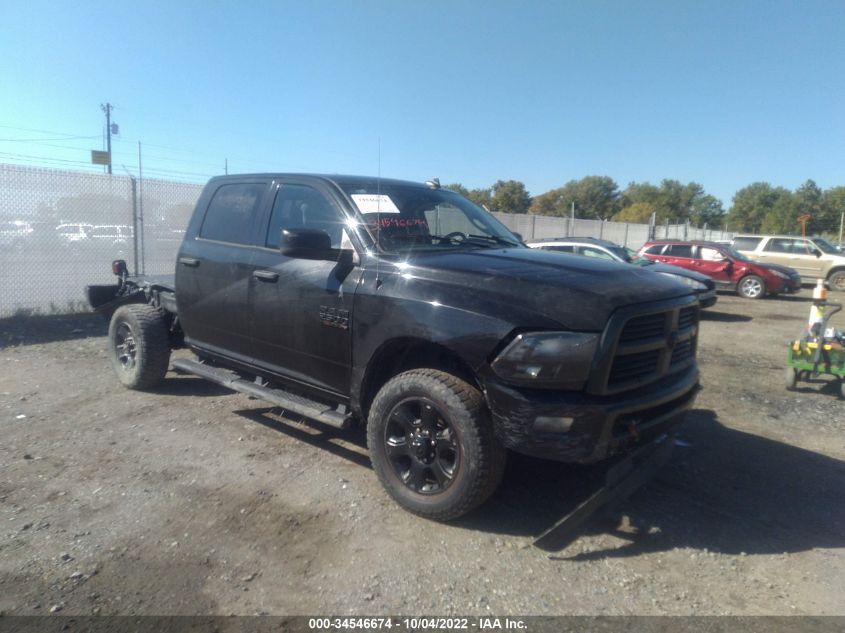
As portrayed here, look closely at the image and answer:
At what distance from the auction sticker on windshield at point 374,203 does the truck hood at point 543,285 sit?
506 mm

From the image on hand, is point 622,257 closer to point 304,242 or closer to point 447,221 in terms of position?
point 447,221

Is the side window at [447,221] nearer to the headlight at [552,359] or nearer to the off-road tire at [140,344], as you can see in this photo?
the headlight at [552,359]

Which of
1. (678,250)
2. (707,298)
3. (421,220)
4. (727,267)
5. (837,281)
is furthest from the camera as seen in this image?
(837,281)

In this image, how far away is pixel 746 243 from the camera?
2119cm

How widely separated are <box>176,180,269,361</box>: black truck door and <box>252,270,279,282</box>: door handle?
0.12 metres

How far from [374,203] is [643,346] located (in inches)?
78.6

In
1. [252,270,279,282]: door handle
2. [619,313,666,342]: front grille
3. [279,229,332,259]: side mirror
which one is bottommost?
[619,313,666,342]: front grille

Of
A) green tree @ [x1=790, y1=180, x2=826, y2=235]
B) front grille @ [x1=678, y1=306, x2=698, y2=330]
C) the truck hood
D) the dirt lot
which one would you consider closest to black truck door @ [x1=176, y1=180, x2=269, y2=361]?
the dirt lot

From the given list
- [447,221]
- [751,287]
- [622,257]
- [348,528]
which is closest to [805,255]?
[751,287]

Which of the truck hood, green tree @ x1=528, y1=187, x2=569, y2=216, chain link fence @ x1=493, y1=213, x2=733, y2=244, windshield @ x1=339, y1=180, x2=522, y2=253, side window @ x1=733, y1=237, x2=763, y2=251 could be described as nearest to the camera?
the truck hood

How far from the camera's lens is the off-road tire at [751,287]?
1673 cm

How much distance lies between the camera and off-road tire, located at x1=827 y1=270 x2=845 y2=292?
19266 mm

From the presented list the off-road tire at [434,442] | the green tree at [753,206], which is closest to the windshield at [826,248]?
the off-road tire at [434,442]

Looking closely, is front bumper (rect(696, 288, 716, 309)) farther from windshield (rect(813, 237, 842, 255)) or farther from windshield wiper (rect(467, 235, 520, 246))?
windshield (rect(813, 237, 842, 255))
